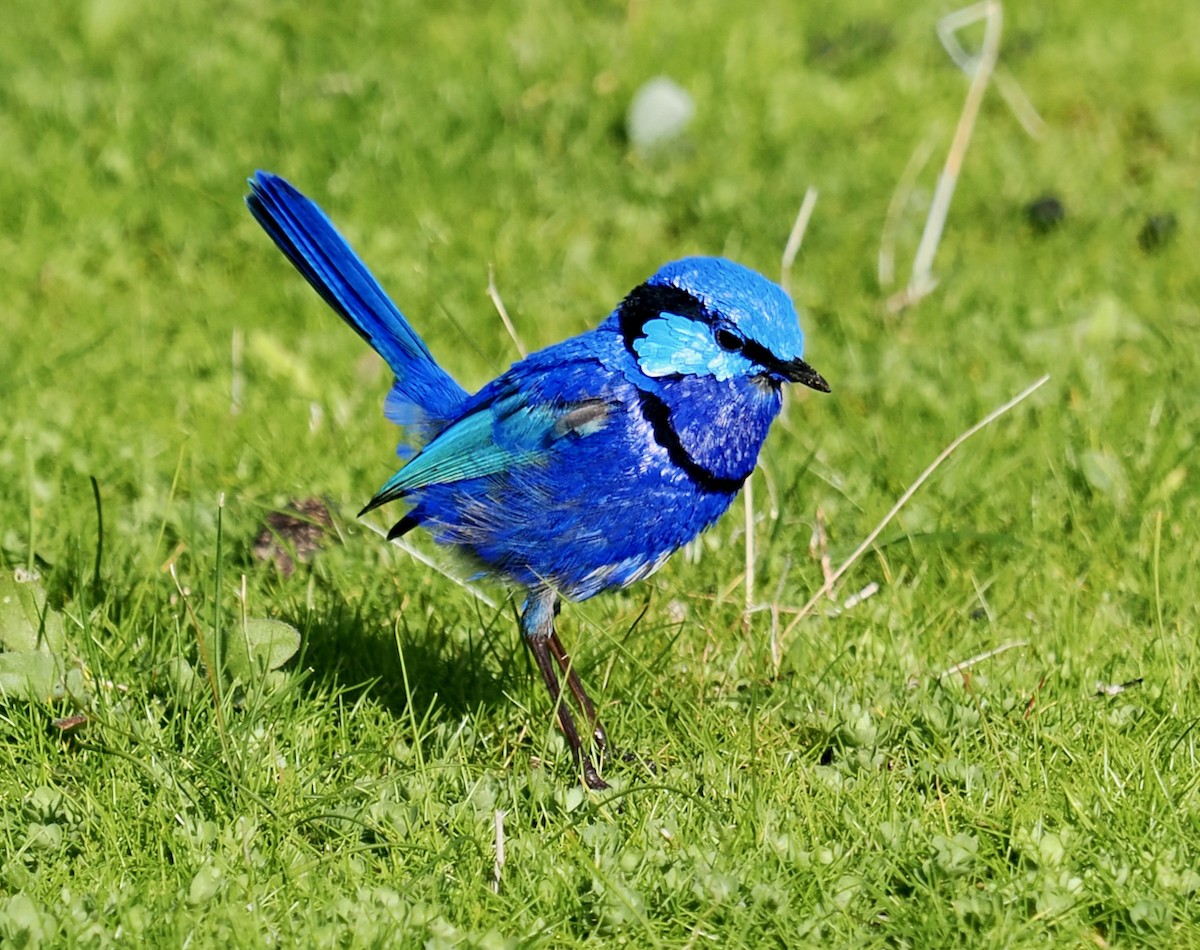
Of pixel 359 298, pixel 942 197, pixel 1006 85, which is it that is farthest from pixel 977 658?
pixel 1006 85

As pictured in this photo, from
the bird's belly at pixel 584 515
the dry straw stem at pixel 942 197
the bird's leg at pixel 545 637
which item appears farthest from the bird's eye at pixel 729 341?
the dry straw stem at pixel 942 197

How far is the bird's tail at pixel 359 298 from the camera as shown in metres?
3.62

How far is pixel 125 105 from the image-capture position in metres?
6.11

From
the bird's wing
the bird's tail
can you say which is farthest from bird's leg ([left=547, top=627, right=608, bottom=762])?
the bird's tail

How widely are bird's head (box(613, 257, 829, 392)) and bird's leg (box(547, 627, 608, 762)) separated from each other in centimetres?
64

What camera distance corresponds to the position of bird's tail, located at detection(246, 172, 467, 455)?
362cm

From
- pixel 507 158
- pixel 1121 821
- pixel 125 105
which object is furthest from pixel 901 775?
pixel 125 105

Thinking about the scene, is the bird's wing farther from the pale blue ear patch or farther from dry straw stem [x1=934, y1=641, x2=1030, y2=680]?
dry straw stem [x1=934, y1=641, x2=1030, y2=680]

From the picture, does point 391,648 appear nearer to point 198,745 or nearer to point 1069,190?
point 198,745

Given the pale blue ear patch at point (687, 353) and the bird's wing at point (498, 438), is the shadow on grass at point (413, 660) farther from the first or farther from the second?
the pale blue ear patch at point (687, 353)

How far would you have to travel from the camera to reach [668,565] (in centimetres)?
421

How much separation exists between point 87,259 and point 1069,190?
3689 millimetres

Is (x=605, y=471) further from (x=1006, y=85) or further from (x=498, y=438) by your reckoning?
(x=1006, y=85)

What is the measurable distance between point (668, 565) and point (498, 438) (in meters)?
0.89
